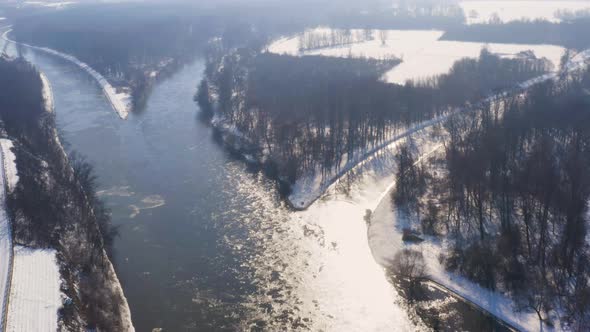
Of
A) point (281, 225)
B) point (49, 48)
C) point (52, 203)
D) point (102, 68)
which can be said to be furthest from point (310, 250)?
point (49, 48)

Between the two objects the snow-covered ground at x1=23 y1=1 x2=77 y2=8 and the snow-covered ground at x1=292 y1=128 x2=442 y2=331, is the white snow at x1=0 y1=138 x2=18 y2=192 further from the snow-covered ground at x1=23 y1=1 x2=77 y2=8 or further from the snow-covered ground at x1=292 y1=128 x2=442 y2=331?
the snow-covered ground at x1=23 y1=1 x2=77 y2=8

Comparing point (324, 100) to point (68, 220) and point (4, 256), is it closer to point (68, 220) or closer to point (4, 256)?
point (68, 220)

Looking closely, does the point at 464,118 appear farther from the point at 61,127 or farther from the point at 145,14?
the point at 145,14

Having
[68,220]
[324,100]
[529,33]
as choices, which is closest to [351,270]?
[68,220]

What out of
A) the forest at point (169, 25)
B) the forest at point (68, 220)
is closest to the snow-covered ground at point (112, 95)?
the forest at point (169, 25)

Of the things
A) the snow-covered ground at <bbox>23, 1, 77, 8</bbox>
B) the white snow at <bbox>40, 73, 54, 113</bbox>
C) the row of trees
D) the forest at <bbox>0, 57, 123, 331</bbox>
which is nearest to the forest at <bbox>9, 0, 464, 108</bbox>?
the row of trees

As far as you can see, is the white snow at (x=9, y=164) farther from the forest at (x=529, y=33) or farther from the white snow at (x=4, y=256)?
the forest at (x=529, y=33)
